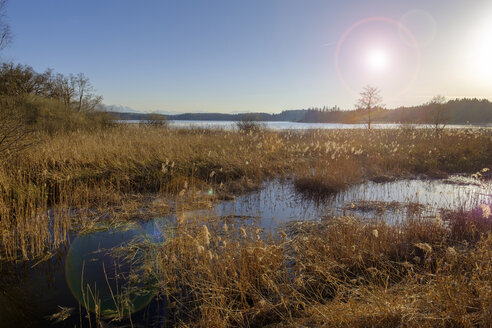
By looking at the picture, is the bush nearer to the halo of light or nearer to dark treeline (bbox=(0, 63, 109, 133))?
dark treeline (bbox=(0, 63, 109, 133))

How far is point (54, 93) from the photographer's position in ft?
79.5

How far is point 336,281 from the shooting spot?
3.46 metres

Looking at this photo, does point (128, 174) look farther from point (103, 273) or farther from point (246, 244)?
point (246, 244)

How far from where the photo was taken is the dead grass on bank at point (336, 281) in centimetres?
234

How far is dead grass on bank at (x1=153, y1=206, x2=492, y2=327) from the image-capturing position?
7.68ft

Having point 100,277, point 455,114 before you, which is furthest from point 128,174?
point 455,114

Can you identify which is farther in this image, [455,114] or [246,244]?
[455,114]

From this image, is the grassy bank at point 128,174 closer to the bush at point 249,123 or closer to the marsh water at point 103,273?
the marsh water at point 103,273

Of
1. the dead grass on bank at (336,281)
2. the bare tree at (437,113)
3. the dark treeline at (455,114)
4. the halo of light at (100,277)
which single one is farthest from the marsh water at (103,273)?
the dark treeline at (455,114)

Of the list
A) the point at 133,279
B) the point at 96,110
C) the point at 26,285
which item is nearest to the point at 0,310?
the point at 26,285

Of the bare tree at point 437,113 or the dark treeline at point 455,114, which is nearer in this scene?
the bare tree at point 437,113

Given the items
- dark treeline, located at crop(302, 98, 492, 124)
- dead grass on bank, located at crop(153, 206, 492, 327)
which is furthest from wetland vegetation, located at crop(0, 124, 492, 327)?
dark treeline, located at crop(302, 98, 492, 124)

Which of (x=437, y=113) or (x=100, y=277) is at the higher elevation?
(x=437, y=113)

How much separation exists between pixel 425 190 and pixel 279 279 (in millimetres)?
7838
